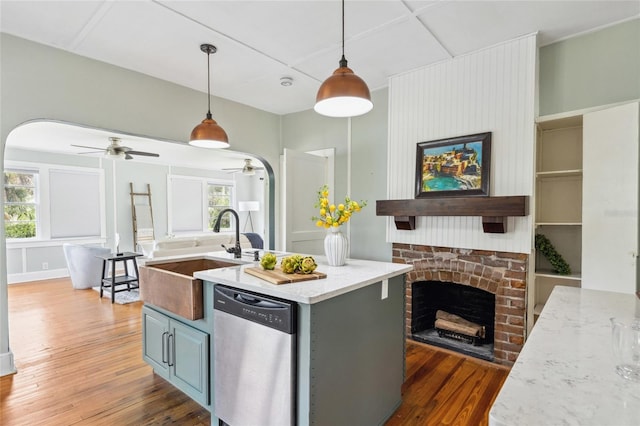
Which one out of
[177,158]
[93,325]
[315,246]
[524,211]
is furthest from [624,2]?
[177,158]

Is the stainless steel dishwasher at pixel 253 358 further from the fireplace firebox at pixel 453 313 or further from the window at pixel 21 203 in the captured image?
the window at pixel 21 203

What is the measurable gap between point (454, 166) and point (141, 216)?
7.36 metres

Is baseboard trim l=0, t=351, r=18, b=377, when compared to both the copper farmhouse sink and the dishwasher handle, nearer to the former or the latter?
the copper farmhouse sink

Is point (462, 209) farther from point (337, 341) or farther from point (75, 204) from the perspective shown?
point (75, 204)

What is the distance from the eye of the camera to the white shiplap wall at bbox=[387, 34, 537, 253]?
2656 mm

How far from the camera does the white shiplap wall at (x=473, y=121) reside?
266cm

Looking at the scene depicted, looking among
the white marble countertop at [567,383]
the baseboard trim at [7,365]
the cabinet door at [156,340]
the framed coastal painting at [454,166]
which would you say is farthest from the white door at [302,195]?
the white marble countertop at [567,383]

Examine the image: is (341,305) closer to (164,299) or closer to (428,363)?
(164,299)

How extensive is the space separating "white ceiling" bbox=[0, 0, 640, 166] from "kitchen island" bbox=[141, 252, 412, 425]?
5.87ft

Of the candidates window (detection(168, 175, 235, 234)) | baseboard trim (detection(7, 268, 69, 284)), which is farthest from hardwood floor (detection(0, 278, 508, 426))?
window (detection(168, 175, 235, 234))

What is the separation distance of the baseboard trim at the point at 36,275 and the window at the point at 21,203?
755 millimetres

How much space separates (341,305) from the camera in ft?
5.63

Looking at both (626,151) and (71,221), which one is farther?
(71,221)

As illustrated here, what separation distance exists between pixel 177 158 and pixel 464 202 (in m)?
6.77
